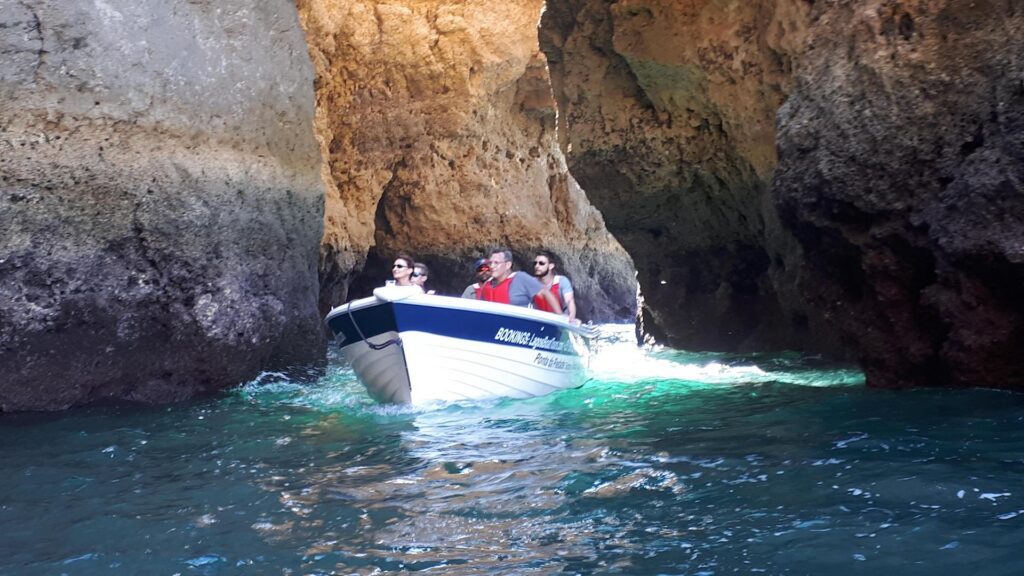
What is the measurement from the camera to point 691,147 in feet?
40.8

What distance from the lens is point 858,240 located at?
7.55m

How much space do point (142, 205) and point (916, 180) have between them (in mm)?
6598

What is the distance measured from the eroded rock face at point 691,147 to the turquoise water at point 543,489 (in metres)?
3.77

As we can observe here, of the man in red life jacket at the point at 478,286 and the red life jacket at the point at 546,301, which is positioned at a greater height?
the man in red life jacket at the point at 478,286

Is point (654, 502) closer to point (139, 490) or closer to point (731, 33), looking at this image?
point (139, 490)

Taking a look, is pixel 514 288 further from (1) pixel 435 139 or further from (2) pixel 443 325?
(1) pixel 435 139

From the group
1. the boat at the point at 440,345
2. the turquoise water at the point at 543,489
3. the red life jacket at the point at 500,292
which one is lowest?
the turquoise water at the point at 543,489

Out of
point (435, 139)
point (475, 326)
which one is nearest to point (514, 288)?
point (475, 326)

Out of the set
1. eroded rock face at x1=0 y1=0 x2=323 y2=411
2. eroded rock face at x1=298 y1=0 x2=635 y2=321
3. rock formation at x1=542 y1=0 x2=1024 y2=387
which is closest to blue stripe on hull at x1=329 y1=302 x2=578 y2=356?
eroded rock face at x1=0 y1=0 x2=323 y2=411

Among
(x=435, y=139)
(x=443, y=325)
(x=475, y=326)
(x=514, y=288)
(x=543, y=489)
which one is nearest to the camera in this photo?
(x=543, y=489)

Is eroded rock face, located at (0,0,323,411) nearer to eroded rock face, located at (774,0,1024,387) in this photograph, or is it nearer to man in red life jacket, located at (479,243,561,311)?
man in red life jacket, located at (479,243,561,311)

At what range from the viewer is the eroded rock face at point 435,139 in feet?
62.2

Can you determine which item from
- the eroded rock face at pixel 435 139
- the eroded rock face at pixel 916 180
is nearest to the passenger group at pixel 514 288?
the eroded rock face at pixel 916 180

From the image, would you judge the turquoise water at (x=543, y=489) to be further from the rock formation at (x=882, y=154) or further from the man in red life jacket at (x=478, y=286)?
the man in red life jacket at (x=478, y=286)
